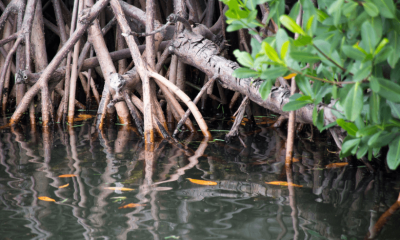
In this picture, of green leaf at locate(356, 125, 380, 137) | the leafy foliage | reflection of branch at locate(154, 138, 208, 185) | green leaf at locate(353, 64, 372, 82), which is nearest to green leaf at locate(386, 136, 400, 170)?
the leafy foliage

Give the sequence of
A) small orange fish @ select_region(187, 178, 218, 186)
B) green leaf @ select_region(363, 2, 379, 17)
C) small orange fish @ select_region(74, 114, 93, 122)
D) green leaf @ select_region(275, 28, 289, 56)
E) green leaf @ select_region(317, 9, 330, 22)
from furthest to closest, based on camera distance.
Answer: small orange fish @ select_region(74, 114, 93, 122) < small orange fish @ select_region(187, 178, 218, 186) < green leaf @ select_region(317, 9, 330, 22) < green leaf @ select_region(275, 28, 289, 56) < green leaf @ select_region(363, 2, 379, 17)

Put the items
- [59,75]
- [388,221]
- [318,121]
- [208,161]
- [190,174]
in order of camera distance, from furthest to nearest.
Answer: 1. [59,75]
2. [208,161]
3. [190,174]
4. [388,221]
5. [318,121]

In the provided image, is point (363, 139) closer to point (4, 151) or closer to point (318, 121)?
point (318, 121)

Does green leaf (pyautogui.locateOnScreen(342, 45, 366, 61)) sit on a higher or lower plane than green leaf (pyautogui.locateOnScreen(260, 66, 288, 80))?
higher

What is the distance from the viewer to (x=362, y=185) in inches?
85.7

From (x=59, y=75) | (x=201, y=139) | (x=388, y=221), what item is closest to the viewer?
(x=388, y=221)

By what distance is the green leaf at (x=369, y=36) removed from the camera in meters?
0.95

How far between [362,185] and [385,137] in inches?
41.8

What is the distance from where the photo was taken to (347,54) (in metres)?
0.97

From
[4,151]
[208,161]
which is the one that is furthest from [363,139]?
[4,151]

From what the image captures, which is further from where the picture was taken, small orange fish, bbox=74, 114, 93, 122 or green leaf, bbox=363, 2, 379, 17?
small orange fish, bbox=74, 114, 93, 122

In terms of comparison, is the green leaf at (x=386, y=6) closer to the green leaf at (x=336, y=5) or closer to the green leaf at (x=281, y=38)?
the green leaf at (x=336, y=5)

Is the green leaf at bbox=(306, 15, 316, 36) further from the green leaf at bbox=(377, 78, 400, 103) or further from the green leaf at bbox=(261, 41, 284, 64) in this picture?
the green leaf at bbox=(377, 78, 400, 103)

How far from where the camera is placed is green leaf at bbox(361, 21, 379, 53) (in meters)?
0.95
